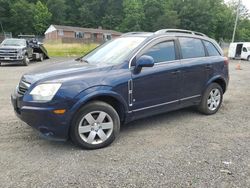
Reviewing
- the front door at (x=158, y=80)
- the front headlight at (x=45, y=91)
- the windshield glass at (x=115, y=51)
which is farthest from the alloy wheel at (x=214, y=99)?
the front headlight at (x=45, y=91)

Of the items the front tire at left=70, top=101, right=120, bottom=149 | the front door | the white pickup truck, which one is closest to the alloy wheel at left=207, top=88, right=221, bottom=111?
the front door

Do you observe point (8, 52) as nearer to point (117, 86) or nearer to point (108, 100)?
point (108, 100)

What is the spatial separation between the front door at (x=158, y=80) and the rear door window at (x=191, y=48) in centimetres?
25

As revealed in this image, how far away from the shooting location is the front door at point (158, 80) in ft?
14.0

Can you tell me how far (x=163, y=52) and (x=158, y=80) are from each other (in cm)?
59

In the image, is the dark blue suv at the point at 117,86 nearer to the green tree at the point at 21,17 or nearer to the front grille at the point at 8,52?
the front grille at the point at 8,52

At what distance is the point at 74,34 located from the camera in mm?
60094

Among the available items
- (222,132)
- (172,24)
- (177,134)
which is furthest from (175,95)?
(172,24)

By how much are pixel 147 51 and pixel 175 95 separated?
1009mm

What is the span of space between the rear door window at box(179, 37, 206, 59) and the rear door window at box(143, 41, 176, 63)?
30 centimetres

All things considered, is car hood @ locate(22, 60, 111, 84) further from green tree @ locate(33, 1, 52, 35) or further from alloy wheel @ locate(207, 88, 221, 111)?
Result: green tree @ locate(33, 1, 52, 35)

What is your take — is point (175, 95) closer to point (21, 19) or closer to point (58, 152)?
point (58, 152)

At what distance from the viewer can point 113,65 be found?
4109 mm

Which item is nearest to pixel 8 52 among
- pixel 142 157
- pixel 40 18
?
pixel 142 157
